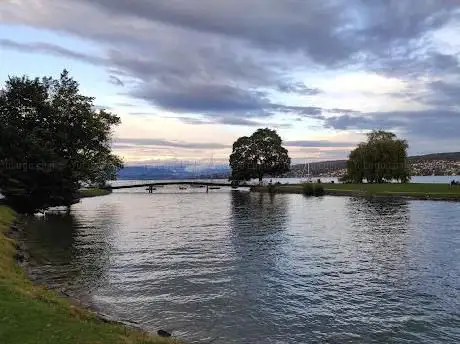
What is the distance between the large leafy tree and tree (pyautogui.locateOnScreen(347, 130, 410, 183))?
7958 centimetres

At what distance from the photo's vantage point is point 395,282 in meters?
25.8

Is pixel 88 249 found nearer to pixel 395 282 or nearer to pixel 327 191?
pixel 395 282

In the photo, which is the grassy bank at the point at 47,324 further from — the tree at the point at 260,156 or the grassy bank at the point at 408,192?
the tree at the point at 260,156

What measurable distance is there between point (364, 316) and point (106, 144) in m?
71.6

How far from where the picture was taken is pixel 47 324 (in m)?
13.9

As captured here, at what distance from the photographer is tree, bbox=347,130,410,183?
133 metres

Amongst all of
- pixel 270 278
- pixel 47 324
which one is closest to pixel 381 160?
pixel 270 278

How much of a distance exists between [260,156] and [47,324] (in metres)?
Result: 163

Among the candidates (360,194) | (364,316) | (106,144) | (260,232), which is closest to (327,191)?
(360,194)

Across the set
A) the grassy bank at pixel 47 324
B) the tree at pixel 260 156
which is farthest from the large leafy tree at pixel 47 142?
the tree at pixel 260 156

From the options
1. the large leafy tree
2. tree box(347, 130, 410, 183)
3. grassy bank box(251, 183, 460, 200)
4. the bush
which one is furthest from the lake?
tree box(347, 130, 410, 183)

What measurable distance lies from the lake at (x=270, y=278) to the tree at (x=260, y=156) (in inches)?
4856

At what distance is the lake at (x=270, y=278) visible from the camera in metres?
18.7

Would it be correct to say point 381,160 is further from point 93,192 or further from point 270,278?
point 270,278
